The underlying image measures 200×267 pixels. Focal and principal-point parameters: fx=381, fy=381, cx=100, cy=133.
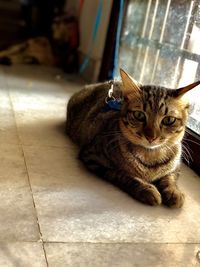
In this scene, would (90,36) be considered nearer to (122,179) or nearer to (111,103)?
(111,103)

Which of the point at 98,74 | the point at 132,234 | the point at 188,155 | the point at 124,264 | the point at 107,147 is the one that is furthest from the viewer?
the point at 98,74

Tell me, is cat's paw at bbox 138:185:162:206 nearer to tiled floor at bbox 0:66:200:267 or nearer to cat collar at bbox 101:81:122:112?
tiled floor at bbox 0:66:200:267

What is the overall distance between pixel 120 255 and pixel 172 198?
0.41 meters

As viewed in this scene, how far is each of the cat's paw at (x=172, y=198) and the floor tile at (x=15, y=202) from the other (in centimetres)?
49

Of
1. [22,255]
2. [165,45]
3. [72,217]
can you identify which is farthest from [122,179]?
[165,45]

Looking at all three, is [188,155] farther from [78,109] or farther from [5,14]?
[5,14]

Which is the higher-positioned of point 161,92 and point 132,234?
point 161,92

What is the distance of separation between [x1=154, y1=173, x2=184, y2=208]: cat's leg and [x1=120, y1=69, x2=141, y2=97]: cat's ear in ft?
1.17

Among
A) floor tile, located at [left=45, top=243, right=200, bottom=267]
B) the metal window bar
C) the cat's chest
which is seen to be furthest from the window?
floor tile, located at [left=45, top=243, right=200, bottom=267]

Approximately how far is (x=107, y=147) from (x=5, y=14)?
4363mm

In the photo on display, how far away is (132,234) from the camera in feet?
3.83

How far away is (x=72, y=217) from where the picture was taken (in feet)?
3.95

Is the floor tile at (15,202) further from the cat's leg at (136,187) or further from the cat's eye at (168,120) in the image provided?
the cat's eye at (168,120)

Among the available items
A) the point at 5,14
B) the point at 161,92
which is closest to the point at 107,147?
the point at 161,92
